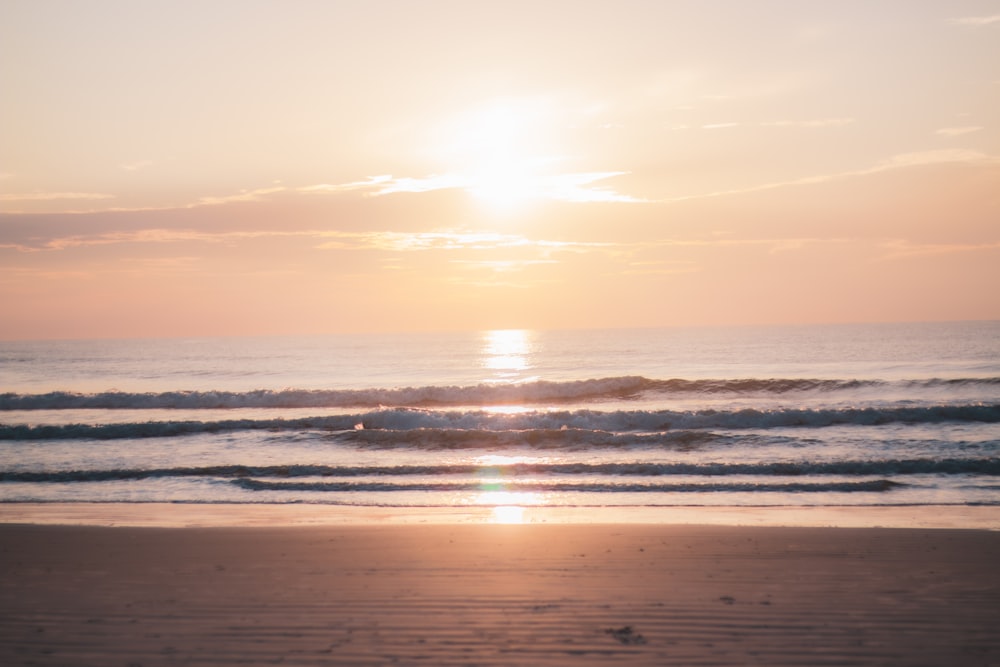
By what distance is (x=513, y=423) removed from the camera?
26234 millimetres

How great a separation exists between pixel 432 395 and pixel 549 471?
19.2m

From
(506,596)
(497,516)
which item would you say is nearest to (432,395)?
(497,516)

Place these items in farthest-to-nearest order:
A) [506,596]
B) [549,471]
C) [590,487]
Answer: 1. [549,471]
2. [590,487]
3. [506,596]

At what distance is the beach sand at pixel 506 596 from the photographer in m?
5.92

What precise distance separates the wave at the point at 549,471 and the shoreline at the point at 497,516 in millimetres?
3488

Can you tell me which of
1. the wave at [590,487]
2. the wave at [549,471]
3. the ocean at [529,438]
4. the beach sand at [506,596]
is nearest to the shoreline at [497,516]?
the ocean at [529,438]

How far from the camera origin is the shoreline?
11.5 meters

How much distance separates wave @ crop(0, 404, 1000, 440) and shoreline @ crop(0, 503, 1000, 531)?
985 cm

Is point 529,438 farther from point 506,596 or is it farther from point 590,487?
point 506,596

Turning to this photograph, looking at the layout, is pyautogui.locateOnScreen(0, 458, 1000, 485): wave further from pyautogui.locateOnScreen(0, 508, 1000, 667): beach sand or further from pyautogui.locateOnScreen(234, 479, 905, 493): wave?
pyautogui.locateOnScreen(0, 508, 1000, 667): beach sand

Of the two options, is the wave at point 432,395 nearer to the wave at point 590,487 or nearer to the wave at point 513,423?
the wave at point 513,423

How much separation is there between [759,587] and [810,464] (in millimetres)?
10807

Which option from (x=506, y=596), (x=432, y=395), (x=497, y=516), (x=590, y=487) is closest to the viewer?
(x=506, y=596)

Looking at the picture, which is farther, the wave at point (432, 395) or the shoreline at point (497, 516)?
the wave at point (432, 395)
